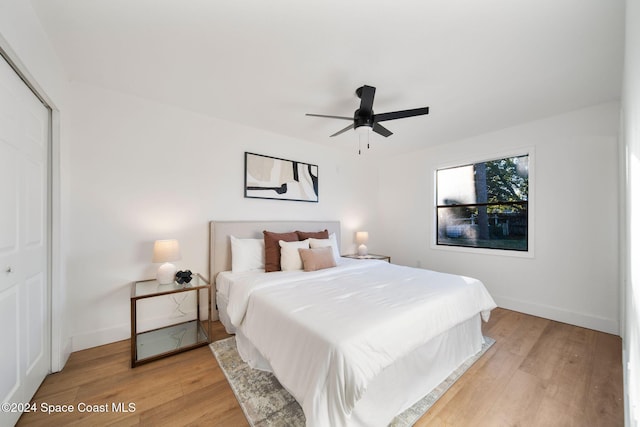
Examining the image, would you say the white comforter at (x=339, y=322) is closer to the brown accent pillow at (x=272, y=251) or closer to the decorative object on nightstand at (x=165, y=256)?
the brown accent pillow at (x=272, y=251)

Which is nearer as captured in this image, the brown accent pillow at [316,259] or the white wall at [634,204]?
the white wall at [634,204]

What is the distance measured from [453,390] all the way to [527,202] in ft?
9.00

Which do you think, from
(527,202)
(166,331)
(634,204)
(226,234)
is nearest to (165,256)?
(226,234)

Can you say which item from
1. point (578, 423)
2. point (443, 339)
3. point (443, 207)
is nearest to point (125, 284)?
point (443, 339)

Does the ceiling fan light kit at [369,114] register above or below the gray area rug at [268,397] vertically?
above

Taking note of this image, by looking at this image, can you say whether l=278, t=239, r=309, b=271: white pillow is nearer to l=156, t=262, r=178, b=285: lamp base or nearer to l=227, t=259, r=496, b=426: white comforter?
l=227, t=259, r=496, b=426: white comforter

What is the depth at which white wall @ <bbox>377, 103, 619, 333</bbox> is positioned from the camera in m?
2.61

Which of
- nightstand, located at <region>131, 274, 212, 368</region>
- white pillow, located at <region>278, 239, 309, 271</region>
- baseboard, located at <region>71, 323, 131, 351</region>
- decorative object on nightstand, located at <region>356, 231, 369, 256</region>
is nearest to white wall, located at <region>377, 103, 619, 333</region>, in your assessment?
decorative object on nightstand, located at <region>356, 231, 369, 256</region>

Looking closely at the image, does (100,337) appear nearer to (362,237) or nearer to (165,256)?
(165,256)

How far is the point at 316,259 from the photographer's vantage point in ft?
9.13

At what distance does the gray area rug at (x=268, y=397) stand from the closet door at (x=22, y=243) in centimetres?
118

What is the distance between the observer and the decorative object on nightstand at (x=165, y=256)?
2.32 metres

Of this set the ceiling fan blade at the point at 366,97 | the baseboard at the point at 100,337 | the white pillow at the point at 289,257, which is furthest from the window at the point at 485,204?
the baseboard at the point at 100,337

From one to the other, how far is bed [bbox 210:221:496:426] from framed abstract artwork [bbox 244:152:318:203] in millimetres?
1252
